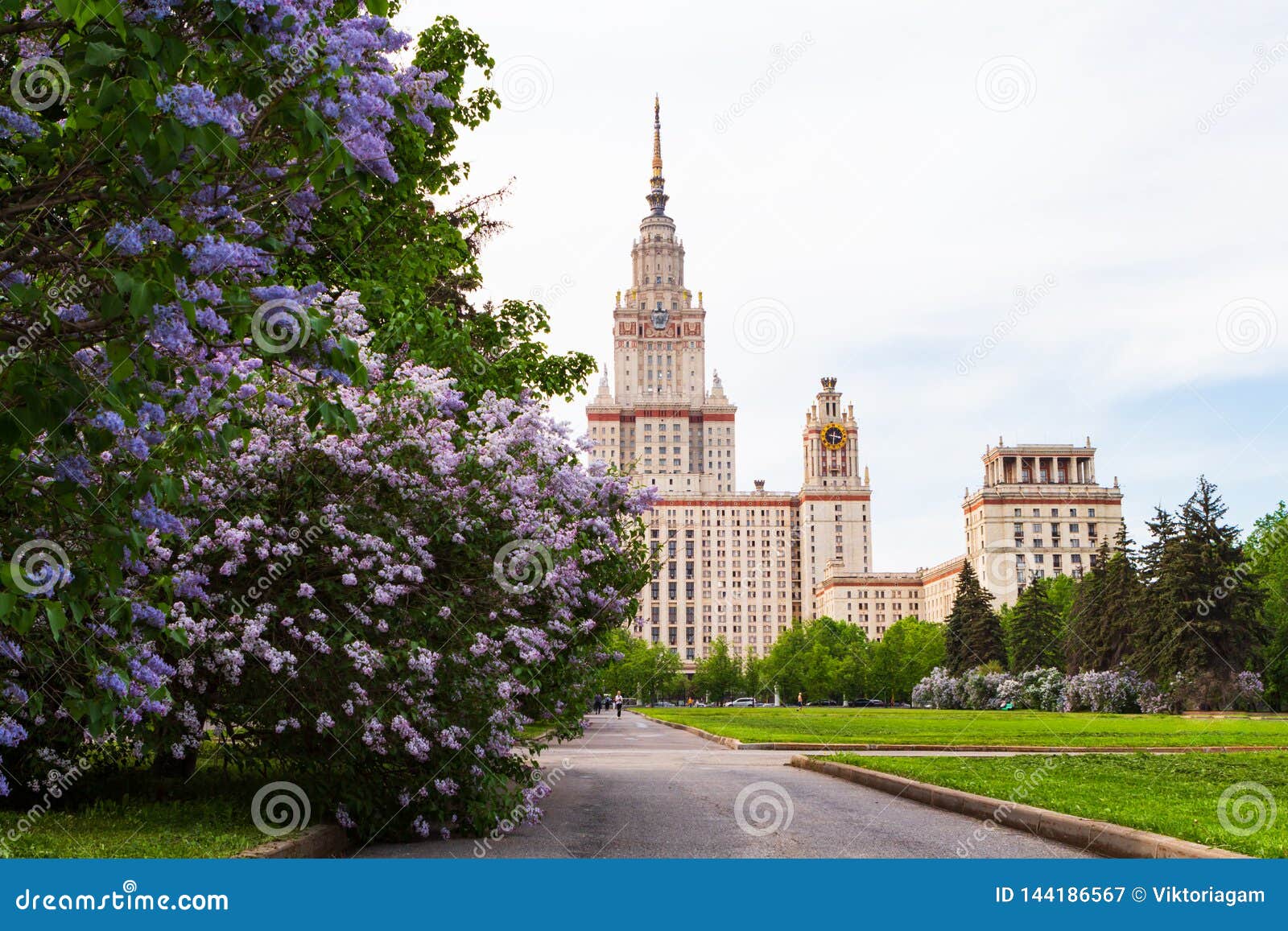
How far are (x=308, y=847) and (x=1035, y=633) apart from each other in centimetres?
8877

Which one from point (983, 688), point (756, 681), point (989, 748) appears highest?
point (989, 748)

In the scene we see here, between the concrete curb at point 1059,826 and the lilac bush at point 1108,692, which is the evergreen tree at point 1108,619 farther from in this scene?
the concrete curb at point 1059,826

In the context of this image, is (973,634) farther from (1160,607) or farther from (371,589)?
(371,589)

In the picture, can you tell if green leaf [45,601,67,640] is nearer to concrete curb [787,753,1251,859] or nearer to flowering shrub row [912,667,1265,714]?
concrete curb [787,753,1251,859]

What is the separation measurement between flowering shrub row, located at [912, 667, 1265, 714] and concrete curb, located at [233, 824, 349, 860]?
180ft

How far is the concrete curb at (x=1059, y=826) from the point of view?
8.59 metres

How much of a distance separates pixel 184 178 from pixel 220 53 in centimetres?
59

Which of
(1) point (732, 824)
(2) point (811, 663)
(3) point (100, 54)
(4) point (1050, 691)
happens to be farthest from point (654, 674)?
(3) point (100, 54)

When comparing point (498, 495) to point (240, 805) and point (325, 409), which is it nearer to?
point (240, 805)

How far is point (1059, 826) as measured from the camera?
1047cm

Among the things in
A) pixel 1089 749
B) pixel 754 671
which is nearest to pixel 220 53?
pixel 1089 749

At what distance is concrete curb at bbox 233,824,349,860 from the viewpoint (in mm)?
8242

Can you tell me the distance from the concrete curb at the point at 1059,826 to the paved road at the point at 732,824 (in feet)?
0.51

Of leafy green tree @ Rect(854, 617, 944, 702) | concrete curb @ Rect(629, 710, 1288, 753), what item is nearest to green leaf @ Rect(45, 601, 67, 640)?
concrete curb @ Rect(629, 710, 1288, 753)
